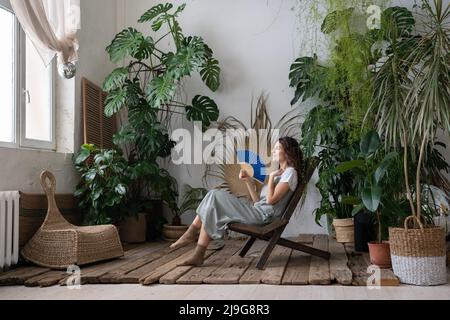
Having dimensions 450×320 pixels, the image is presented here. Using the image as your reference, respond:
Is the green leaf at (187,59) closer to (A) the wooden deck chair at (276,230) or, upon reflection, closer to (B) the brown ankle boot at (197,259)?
(A) the wooden deck chair at (276,230)

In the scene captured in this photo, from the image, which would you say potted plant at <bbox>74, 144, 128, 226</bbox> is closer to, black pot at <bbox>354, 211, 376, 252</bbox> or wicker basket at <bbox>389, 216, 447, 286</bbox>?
black pot at <bbox>354, 211, 376, 252</bbox>

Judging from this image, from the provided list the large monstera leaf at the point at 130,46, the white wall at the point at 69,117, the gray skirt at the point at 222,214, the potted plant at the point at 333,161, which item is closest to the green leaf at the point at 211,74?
the large monstera leaf at the point at 130,46

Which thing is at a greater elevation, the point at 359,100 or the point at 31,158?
the point at 359,100

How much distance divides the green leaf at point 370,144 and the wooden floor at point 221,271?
0.81 m

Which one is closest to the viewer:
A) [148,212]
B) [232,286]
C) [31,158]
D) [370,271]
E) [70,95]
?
[232,286]

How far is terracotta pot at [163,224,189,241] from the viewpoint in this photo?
5051mm

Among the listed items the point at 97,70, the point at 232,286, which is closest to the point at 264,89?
the point at 97,70

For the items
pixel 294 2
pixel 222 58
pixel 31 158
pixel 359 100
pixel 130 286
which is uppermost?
pixel 294 2

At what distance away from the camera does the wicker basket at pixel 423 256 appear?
2951 millimetres

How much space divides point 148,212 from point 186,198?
459mm

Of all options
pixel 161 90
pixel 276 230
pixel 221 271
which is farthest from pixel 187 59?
pixel 221 271

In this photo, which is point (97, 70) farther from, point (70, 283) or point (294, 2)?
point (70, 283)
